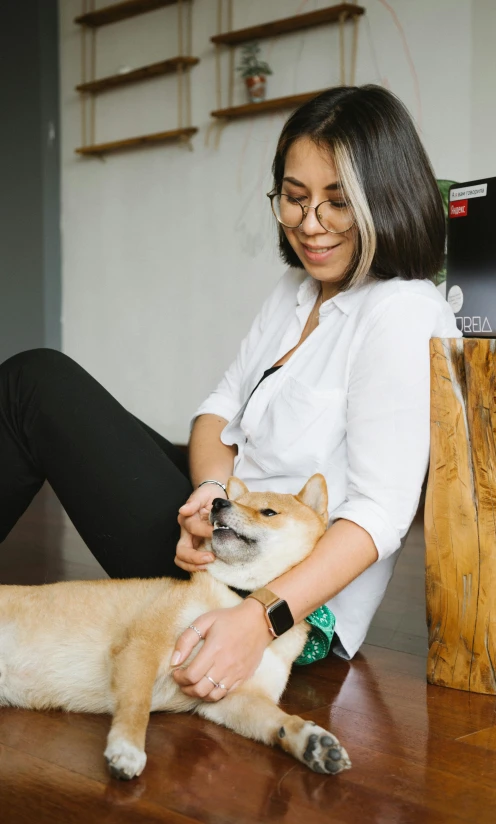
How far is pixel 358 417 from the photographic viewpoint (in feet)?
4.66

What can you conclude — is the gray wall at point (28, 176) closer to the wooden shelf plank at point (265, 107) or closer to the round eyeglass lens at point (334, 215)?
the wooden shelf plank at point (265, 107)

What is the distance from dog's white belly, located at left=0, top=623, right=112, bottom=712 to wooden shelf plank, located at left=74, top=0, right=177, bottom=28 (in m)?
3.79

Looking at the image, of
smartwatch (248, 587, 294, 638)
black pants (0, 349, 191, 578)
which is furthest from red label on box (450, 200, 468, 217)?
smartwatch (248, 587, 294, 638)

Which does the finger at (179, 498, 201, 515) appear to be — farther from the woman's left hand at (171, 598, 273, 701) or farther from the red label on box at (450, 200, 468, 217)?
the red label on box at (450, 200, 468, 217)

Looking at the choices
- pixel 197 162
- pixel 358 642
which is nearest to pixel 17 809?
pixel 358 642

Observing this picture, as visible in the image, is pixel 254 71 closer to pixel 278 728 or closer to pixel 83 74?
pixel 83 74

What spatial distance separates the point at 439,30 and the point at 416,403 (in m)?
2.44

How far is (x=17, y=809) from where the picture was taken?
1.01 meters

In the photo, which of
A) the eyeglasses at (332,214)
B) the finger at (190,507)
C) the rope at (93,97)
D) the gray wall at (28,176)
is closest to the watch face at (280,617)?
the finger at (190,507)

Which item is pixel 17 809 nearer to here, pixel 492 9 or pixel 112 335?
pixel 492 9

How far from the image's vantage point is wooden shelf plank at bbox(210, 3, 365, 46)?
3529 mm

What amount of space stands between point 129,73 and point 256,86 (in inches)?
34.9

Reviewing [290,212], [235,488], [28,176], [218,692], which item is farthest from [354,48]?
[218,692]

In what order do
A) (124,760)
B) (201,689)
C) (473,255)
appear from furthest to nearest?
(473,255), (201,689), (124,760)
